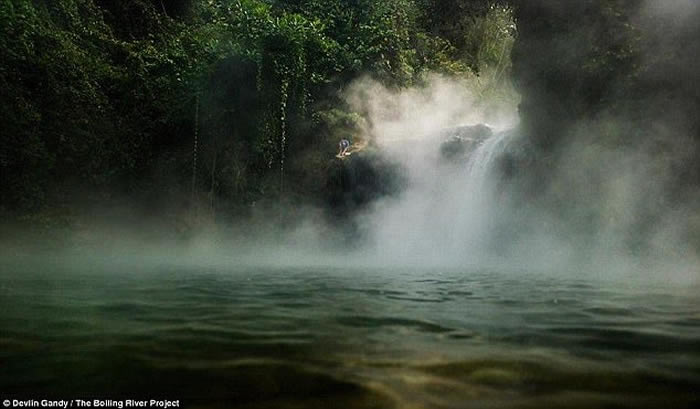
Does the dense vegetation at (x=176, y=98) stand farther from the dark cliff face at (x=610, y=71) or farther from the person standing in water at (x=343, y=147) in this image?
the dark cliff face at (x=610, y=71)

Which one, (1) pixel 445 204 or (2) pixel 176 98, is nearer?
(1) pixel 445 204

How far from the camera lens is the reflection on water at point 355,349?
1879 mm

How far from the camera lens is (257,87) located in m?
17.2

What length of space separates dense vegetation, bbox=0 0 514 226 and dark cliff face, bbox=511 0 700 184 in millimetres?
6345

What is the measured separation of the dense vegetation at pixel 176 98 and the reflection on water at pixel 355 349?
1203 centimetres

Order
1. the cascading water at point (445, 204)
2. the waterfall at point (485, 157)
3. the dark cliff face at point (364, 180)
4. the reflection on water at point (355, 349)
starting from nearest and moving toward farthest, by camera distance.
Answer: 1. the reflection on water at point (355, 349)
2. the waterfall at point (485, 157)
3. the cascading water at point (445, 204)
4. the dark cliff face at point (364, 180)

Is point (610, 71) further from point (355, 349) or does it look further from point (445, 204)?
point (355, 349)

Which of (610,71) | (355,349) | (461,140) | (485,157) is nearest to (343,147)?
(461,140)

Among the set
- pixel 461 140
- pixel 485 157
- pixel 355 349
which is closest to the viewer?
pixel 355 349

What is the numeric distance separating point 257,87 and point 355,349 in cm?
1570

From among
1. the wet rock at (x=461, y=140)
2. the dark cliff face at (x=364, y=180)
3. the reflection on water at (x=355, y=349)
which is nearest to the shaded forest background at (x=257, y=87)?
the dark cliff face at (x=364, y=180)

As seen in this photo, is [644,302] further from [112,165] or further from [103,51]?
[103,51]

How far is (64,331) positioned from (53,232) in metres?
14.0

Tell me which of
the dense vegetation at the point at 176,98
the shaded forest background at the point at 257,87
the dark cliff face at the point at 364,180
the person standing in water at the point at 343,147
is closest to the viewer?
the shaded forest background at the point at 257,87
